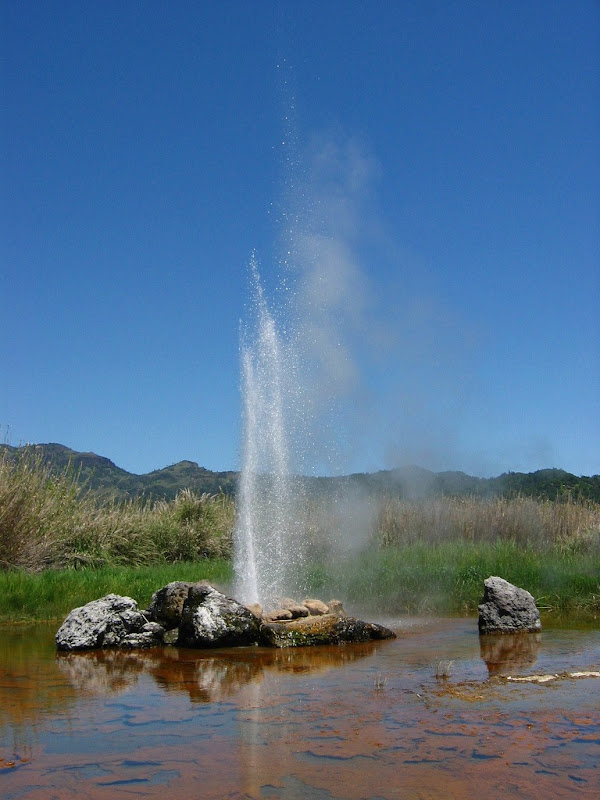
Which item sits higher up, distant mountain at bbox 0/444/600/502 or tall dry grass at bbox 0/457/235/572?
distant mountain at bbox 0/444/600/502

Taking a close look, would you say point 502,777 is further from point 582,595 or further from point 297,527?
point 297,527

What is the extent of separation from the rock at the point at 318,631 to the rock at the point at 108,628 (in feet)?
5.07

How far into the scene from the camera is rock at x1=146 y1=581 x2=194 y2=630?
10133 millimetres

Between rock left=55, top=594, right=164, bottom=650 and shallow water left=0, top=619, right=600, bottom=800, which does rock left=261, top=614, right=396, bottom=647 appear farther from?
rock left=55, top=594, right=164, bottom=650

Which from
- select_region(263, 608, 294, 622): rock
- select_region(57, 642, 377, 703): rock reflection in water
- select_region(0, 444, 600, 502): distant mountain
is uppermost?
select_region(0, 444, 600, 502): distant mountain

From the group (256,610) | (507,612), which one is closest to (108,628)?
(256,610)

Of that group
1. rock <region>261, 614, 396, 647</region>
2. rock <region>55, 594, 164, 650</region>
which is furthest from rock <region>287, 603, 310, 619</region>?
rock <region>55, 594, 164, 650</region>

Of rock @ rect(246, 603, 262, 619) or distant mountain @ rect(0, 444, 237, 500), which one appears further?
distant mountain @ rect(0, 444, 237, 500)

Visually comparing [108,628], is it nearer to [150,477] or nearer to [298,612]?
[298,612]

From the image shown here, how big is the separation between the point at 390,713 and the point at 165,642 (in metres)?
4.94

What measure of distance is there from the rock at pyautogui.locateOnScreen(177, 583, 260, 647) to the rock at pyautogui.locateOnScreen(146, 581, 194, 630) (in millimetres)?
618

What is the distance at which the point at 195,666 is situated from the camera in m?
7.93

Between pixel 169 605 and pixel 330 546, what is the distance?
35.5 ft

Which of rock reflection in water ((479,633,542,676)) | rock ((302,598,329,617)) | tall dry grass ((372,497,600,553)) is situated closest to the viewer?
rock reflection in water ((479,633,542,676))
